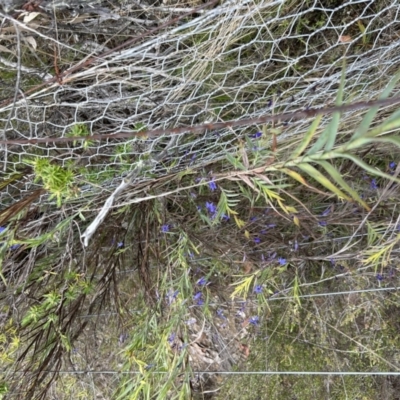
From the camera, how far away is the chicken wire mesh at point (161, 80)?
1182 millimetres

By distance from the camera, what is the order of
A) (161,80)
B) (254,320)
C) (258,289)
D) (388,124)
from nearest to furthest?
(388,124) → (161,80) → (258,289) → (254,320)

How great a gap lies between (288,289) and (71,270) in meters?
0.72

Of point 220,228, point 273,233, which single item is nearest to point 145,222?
point 220,228

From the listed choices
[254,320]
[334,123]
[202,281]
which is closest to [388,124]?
[334,123]

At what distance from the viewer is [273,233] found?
1380mm

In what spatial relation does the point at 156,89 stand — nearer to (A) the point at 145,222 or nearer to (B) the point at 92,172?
(B) the point at 92,172

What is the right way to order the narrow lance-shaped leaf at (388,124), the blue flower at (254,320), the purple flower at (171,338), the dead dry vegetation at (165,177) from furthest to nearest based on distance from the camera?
the blue flower at (254,320) < the purple flower at (171,338) < the dead dry vegetation at (165,177) < the narrow lance-shaped leaf at (388,124)

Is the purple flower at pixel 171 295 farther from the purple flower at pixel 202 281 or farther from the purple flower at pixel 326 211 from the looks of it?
the purple flower at pixel 326 211

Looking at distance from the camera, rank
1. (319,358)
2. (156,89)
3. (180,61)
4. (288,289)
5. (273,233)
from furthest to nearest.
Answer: (319,358), (288,289), (273,233), (180,61), (156,89)

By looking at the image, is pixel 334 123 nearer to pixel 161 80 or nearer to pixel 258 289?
pixel 161 80

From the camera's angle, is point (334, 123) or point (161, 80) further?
point (161, 80)

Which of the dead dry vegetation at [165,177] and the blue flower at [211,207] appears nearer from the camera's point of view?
the dead dry vegetation at [165,177]

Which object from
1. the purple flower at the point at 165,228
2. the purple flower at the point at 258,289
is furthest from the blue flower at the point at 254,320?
the purple flower at the point at 165,228

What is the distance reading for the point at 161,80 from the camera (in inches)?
47.9
